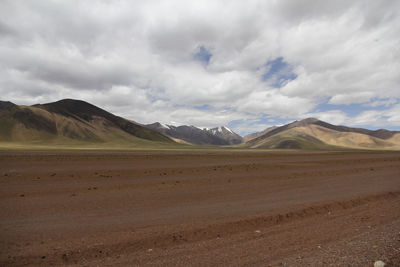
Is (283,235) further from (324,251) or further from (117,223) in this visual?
(117,223)

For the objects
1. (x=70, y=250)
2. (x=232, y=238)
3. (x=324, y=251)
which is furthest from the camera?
(x=232, y=238)

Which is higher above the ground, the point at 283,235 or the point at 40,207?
the point at 283,235

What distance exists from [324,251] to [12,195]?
19292 mm

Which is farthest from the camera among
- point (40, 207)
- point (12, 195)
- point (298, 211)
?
point (12, 195)

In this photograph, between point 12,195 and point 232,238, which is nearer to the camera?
point 232,238

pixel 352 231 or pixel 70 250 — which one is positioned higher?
pixel 352 231

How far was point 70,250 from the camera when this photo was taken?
761 cm

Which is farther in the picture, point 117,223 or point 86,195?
point 86,195

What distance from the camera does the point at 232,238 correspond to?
8500mm

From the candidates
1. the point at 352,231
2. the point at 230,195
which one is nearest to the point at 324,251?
the point at 352,231

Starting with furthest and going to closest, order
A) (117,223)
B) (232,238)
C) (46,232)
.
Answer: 1. (117,223)
2. (46,232)
3. (232,238)

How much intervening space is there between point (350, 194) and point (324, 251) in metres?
11.7

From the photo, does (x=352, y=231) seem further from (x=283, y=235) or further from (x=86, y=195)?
(x=86, y=195)

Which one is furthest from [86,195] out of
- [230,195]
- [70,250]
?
[230,195]
